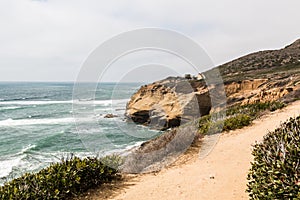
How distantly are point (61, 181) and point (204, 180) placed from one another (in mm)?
3326

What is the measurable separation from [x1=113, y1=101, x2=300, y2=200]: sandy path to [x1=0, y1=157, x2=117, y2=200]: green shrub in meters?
0.88

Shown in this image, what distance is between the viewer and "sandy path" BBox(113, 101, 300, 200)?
5.87 m

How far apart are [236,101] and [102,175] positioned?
1758 cm

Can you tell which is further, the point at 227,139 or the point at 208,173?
the point at 227,139

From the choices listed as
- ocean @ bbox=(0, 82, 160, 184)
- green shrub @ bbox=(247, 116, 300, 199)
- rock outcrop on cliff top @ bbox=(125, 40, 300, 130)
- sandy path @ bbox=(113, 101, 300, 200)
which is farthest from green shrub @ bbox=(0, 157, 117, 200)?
rock outcrop on cliff top @ bbox=(125, 40, 300, 130)

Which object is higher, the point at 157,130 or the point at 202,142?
the point at 202,142

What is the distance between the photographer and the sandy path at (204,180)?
587cm

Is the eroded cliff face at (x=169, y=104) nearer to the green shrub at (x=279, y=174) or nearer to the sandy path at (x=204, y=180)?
the sandy path at (x=204, y=180)

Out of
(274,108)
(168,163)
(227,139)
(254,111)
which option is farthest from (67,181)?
(274,108)

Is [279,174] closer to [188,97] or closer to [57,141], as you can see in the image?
[188,97]

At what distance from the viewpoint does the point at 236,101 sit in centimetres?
2250

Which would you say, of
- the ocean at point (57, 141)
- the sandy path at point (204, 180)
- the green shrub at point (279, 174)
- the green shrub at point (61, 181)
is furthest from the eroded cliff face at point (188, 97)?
the green shrub at point (279, 174)

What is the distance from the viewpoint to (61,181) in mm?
6074

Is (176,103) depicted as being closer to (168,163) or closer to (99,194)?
(168,163)
